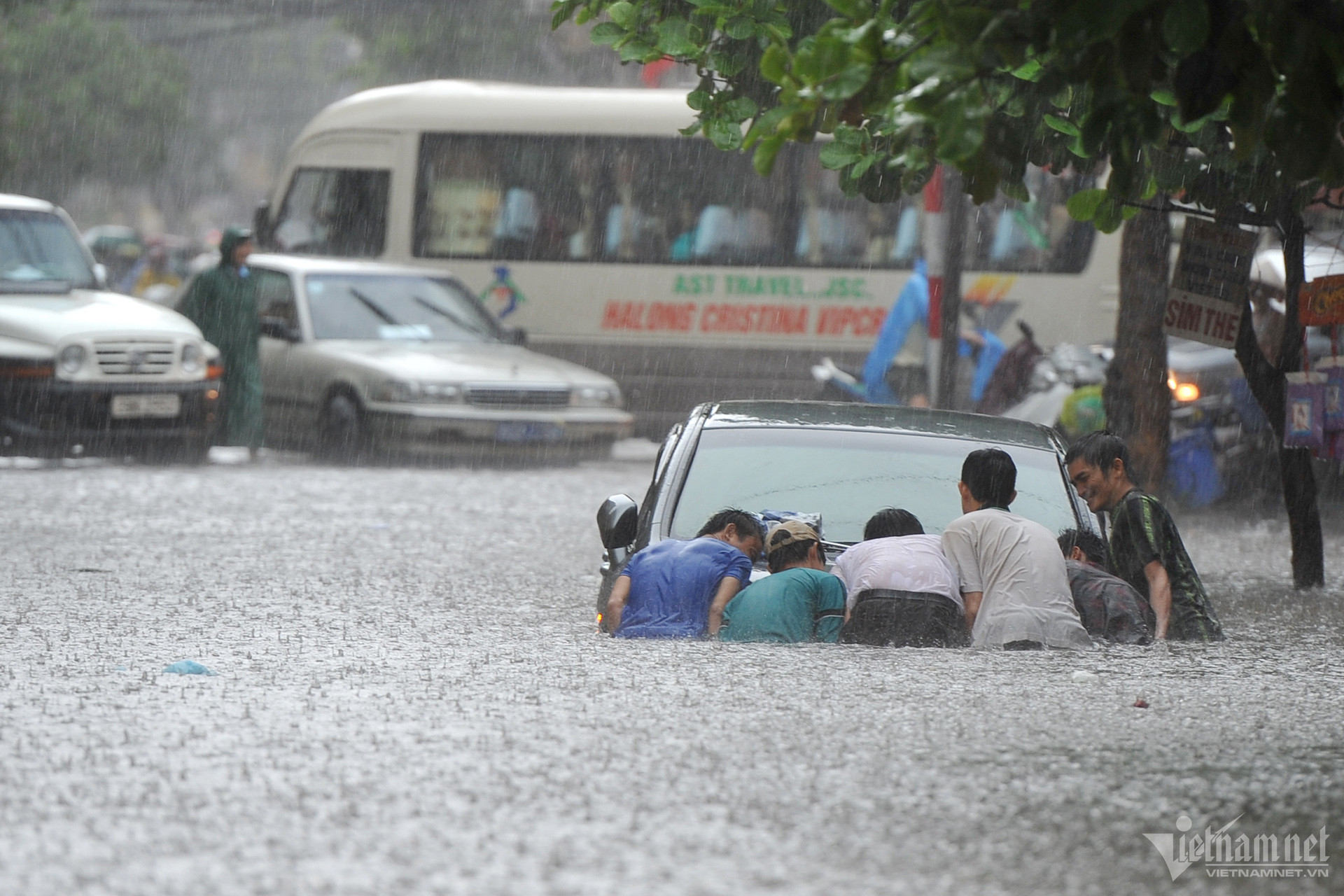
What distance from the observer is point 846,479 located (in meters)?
7.43

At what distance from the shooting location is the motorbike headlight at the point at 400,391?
15914 millimetres

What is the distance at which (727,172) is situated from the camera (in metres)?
20.3

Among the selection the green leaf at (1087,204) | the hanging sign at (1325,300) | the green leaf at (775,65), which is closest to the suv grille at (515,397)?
the hanging sign at (1325,300)

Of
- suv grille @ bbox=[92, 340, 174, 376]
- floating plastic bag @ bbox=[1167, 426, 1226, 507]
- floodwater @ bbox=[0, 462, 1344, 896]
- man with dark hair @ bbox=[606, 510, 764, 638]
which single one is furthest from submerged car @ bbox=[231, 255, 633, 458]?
man with dark hair @ bbox=[606, 510, 764, 638]

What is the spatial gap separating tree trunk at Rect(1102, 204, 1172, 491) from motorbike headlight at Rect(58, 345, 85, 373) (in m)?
7.42

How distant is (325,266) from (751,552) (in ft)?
36.6

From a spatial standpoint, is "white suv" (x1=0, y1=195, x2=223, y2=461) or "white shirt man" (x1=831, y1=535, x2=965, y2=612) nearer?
"white shirt man" (x1=831, y1=535, x2=965, y2=612)

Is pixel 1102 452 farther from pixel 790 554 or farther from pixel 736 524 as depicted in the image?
pixel 736 524

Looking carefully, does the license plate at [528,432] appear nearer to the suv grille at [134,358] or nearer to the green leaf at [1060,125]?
the suv grille at [134,358]

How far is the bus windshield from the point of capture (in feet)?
65.4

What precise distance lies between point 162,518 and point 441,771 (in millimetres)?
7626

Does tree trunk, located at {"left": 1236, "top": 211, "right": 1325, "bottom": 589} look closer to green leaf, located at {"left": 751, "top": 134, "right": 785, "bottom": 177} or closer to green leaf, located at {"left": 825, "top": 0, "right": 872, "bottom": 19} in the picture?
green leaf, located at {"left": 825, "top": 0, "right": 872, "bottom": 19}

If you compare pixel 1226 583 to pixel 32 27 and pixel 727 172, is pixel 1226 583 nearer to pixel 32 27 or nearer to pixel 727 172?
pixel 727 172

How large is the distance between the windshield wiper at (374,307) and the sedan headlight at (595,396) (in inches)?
74.1
